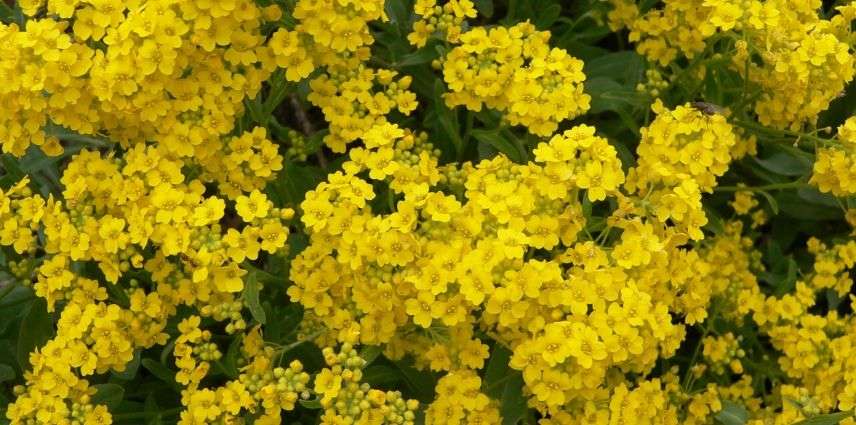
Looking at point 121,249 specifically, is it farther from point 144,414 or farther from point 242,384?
point 144,414

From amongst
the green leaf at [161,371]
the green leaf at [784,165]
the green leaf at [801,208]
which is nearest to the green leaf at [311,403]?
the green leaf at [161,371]

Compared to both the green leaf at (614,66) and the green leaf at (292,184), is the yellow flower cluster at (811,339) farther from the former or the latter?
the green leaf at (292,184)

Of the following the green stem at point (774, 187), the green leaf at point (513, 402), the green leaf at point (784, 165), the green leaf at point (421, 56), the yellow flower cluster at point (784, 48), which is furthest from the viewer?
the green leaf at point (784, 165)

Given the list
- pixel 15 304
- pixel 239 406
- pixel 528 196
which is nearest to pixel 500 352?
pixel 528 196

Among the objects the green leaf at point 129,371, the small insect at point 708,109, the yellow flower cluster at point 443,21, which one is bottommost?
the green leaf at point 129,371

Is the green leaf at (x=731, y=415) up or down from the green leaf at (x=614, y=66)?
down

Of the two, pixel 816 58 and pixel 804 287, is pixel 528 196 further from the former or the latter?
pixel 804 287

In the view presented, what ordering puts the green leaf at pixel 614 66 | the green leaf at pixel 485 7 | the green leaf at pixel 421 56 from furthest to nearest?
the green leaf at pixel 485 7 < the green leaf at pixel 614 66 < the green leaf at pixel 421 56

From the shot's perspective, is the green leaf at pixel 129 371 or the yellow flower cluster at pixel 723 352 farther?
the yellow flower cluster at pixel 723 352
